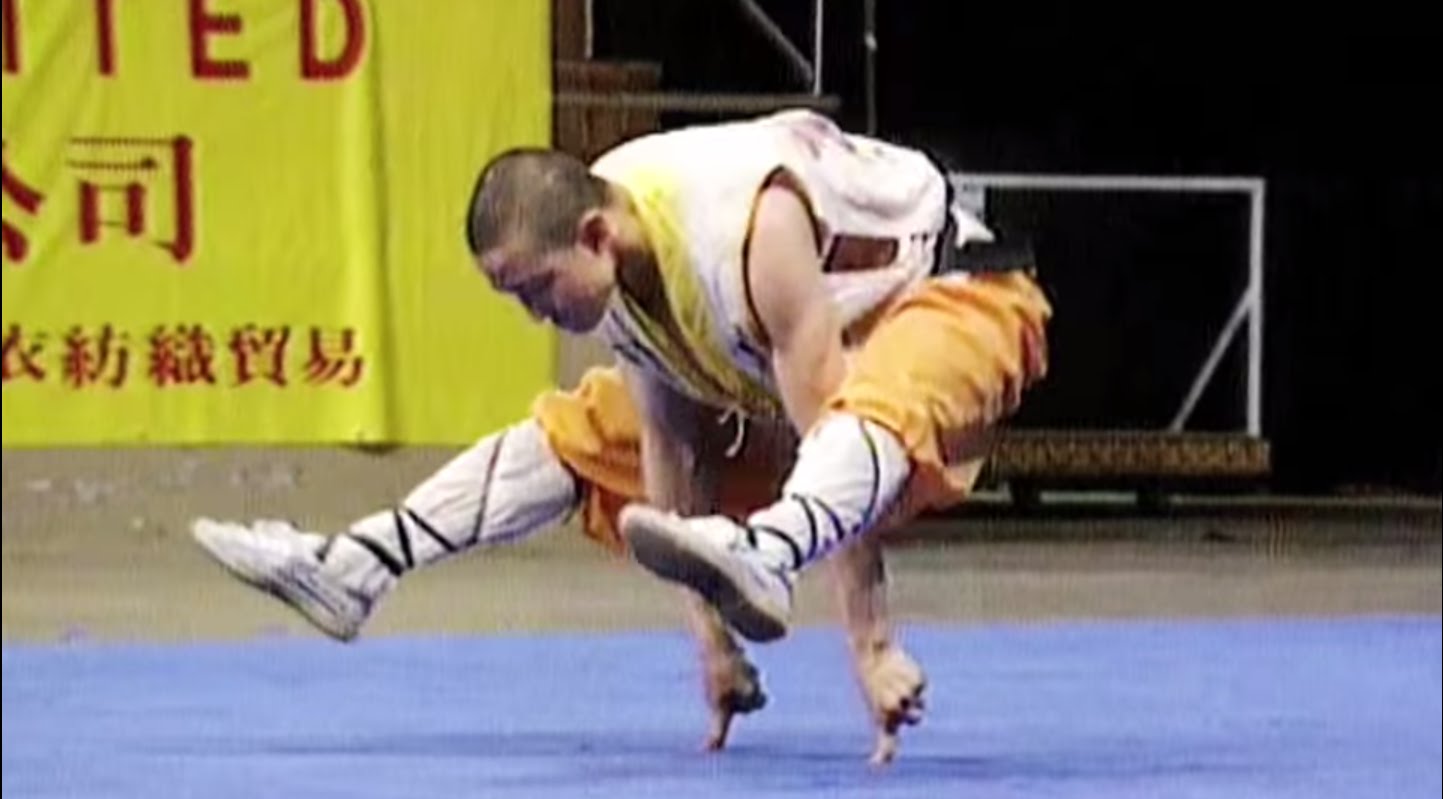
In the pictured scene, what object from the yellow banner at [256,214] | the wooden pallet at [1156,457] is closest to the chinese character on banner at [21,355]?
the yellow banner at [256,214]

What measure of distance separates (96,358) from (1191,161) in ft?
2.76

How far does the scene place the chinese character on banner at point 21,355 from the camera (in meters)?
1.01

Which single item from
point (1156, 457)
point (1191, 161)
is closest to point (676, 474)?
point (1191, 161)

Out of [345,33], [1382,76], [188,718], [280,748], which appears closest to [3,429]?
[345,33]

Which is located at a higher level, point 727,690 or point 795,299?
point 795,299

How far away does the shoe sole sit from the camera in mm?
1071

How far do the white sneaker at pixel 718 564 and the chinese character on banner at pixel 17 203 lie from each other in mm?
205

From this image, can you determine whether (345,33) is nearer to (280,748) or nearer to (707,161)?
(707,161)

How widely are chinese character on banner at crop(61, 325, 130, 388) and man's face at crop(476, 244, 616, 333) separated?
12 centimetres

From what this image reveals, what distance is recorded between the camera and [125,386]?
104 centimetres

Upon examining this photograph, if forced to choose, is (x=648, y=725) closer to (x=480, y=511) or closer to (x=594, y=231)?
(x=480, y=511)

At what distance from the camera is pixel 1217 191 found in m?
1.78

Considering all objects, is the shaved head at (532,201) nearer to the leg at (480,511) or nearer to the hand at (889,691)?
the leg at (480,511)

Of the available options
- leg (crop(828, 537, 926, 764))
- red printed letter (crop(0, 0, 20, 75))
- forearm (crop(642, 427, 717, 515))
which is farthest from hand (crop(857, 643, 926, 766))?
red printed letter (crop(0, 0, 20, 75))
